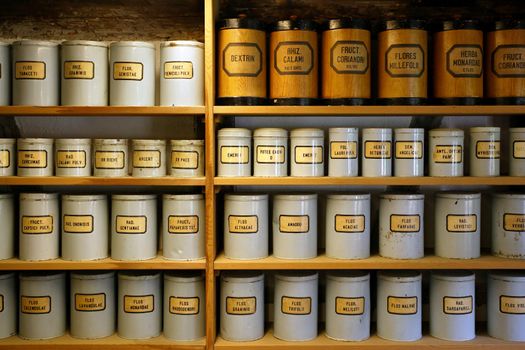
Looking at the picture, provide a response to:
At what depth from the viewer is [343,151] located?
211 centimetres

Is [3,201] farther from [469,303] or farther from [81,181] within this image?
[469,303]

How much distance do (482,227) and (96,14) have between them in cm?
194

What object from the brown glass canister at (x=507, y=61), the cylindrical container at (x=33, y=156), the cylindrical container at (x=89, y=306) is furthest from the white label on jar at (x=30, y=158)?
the brown glass canister at (x=507, y=61)

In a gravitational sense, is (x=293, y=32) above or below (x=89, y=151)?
above

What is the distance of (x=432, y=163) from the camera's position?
6.98 feet

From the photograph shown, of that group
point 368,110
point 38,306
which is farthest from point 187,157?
point 38,306

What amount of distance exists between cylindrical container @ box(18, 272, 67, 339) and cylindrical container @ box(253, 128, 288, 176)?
0.90 m

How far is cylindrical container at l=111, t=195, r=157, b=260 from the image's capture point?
2.12 meters

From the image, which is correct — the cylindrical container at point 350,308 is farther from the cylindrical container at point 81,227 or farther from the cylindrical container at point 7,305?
the cylindrical container at point 7,305

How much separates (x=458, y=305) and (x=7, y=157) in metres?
1.80

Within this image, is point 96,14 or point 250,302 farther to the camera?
point 96,14

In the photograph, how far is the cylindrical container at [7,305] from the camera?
2127 millimetres

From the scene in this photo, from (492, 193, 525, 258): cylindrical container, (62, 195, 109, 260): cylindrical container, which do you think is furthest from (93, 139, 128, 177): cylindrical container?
(492, 193, 525, 258): cylindrical container

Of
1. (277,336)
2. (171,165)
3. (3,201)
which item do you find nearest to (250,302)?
(277,336)
